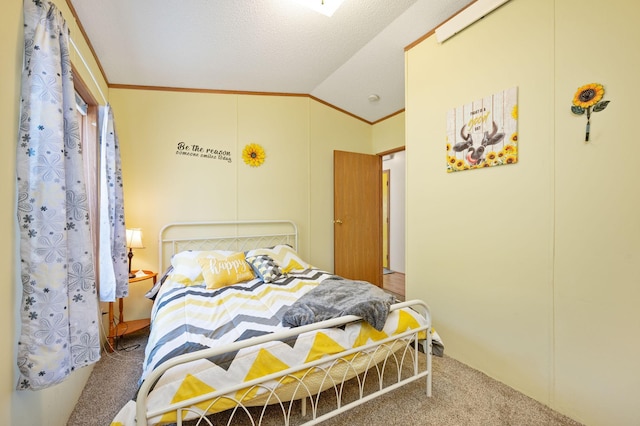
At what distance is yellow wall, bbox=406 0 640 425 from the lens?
4.57 feet

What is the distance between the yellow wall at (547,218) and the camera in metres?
1.39

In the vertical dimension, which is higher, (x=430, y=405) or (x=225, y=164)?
(x=225, y=164)

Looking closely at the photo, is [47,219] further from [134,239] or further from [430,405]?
[430,405]

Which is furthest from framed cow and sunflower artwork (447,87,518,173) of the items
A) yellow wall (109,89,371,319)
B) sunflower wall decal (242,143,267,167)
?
sunflower wall decal (242,143,267,167)

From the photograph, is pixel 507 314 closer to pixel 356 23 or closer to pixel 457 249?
pixel 457 249

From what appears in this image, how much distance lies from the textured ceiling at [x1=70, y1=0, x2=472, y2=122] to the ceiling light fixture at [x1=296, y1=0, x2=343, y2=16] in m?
0.08

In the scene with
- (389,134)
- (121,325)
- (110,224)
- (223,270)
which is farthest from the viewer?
(389,134)

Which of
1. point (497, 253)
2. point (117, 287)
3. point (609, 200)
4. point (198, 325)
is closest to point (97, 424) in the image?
point (198, 325)

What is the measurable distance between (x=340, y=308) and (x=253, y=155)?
234cm

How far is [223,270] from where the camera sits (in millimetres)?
2412

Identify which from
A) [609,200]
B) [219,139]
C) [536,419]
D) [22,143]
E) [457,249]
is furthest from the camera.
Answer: [219,139]

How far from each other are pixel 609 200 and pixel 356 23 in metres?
2.08

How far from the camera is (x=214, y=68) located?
106 inches

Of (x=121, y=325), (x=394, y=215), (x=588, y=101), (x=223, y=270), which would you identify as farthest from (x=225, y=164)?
(x=394, y=215)
